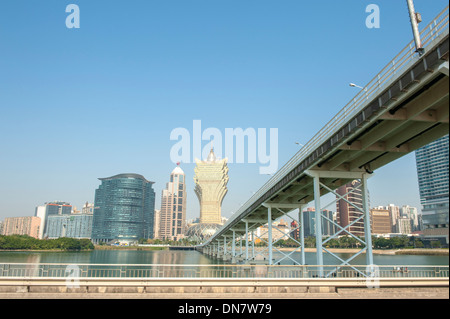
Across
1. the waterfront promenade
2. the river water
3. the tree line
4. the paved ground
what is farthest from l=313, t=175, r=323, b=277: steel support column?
the tree line

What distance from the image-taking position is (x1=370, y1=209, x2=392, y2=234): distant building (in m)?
180

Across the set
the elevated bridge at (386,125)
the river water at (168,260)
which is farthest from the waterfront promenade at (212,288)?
the river water at (168,260)

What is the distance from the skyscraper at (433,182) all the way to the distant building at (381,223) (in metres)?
171

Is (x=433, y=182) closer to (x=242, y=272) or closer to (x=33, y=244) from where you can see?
(x=242, y=272)

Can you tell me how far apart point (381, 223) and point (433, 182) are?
184855mm

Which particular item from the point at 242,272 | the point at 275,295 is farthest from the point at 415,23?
the point at 242,272

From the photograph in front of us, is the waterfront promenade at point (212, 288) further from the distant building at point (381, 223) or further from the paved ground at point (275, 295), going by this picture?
the distant building at point (381, 223)

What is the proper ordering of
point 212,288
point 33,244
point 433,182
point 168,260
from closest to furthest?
point 433,182 → point 212,288 → point 168,260 → point 33,244

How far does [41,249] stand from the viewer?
157 metres

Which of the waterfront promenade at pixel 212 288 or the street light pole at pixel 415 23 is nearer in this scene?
the waterfront promenade at pixel 212 288

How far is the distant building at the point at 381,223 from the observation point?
589 feet

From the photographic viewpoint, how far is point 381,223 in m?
182
